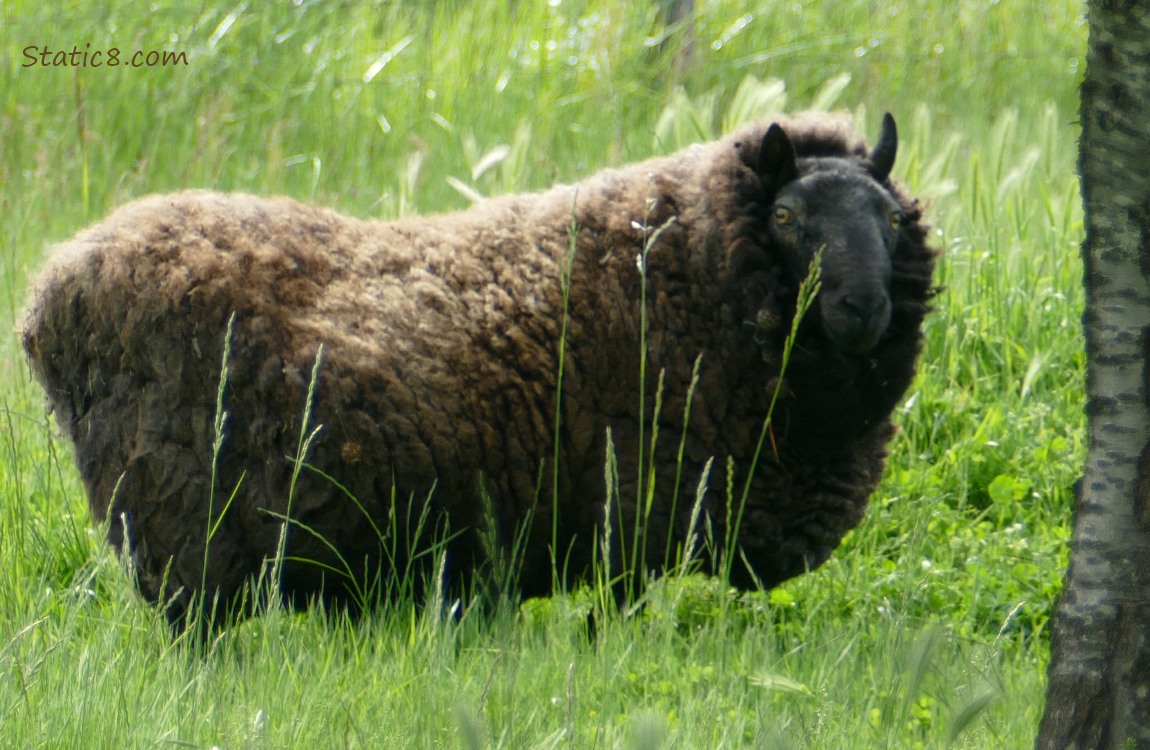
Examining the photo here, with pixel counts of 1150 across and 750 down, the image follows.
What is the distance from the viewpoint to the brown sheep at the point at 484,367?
155 inches

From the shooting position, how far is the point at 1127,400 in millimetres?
2430

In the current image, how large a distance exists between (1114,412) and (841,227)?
1645 mm

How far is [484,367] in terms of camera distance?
159 inches

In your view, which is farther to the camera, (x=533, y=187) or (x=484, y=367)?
(x=533, y=187)

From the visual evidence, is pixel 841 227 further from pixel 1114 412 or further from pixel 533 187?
pixel 533 187

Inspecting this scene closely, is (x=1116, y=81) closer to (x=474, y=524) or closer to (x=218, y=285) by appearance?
(x=474, y=524)

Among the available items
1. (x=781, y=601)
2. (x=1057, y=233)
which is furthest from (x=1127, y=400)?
(x=1057, y=233)

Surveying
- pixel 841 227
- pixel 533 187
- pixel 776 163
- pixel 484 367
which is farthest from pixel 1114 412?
pixel 533 187

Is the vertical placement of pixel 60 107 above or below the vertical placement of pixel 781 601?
above

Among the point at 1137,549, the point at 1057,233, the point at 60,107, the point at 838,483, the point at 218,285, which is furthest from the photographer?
the point at 60,107

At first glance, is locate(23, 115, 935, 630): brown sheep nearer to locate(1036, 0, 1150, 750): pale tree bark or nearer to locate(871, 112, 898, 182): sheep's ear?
locate(871, 112, 898, 182): sheep's ear

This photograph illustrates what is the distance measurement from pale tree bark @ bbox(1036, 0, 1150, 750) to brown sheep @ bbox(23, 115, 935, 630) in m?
1.43

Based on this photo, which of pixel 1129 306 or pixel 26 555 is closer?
pixel 1129 306

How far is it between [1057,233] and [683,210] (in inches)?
132
